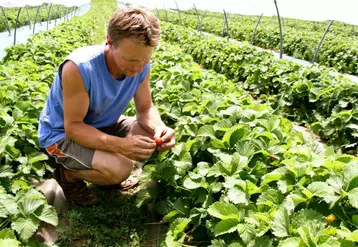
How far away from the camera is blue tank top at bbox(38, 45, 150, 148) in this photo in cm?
242

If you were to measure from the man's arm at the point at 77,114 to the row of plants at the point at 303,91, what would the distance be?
7.62 ft

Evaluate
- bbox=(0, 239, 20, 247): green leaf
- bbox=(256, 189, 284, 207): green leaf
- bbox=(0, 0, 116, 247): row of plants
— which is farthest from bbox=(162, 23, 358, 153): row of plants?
bbox=(0, 239, 20, 247): green leaf

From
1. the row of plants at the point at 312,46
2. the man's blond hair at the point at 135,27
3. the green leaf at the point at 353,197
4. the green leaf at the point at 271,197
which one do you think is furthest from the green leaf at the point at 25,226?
the row of plants at the point at 312,46

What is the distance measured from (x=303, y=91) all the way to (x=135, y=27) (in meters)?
3.61

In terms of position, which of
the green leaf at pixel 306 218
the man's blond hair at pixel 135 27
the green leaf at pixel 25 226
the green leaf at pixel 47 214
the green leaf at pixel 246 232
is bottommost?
the green leaf at pixel 25 226

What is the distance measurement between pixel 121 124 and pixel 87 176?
22.6 inches

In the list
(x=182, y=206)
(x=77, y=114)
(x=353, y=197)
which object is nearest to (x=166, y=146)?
(x=182, y=206)

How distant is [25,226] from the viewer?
209cm

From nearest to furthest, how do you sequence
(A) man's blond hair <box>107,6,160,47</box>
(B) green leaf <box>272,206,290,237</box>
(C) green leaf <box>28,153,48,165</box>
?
1. (B) green leaf <box>272,206,290,237</box>
2. (A) man's blond hair <box>107,6,160,47</box>
3. (C) green leaf <box>28,153,48,165</box>

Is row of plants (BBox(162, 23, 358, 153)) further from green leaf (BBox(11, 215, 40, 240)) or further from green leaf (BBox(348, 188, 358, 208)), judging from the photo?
green leaf (BBox(11, 215, 40, 240))

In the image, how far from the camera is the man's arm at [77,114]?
7.70ft

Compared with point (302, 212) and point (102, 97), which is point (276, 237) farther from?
point (102, 97)

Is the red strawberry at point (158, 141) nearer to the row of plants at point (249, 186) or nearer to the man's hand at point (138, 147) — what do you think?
the man's hand at point (138, 147)

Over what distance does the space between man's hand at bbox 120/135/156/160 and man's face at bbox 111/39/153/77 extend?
450mm
